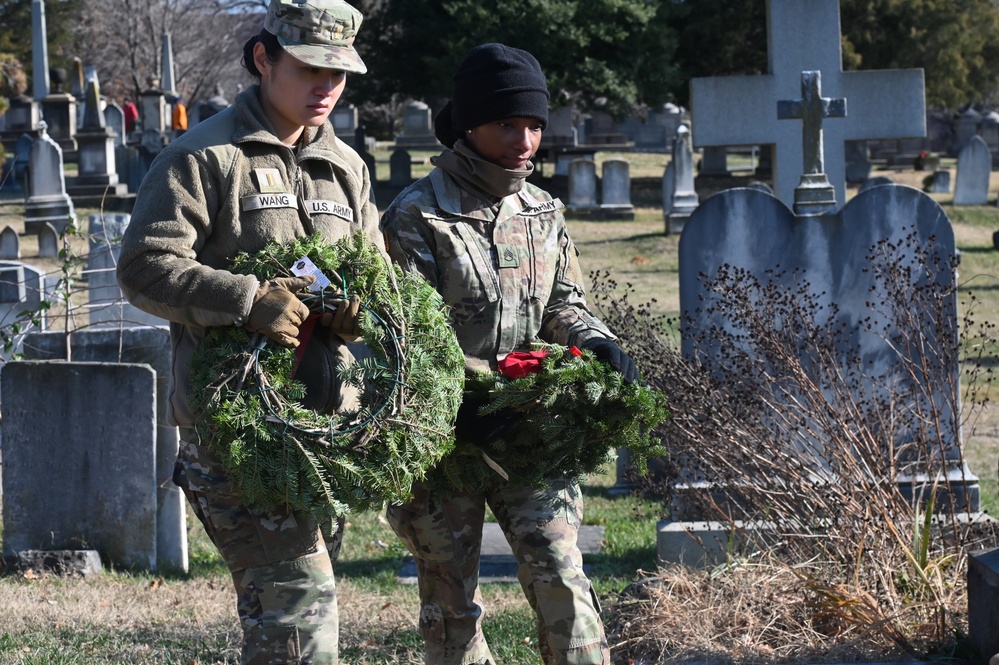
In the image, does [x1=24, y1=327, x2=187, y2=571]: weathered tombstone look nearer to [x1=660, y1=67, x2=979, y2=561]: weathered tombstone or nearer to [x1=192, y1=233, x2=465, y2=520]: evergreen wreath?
[x1=660, y1=67, x2=979, y2=561]: weathered tombstone

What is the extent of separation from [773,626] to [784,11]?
191 inches

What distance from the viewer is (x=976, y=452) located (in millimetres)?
8609

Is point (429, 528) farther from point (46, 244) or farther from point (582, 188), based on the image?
point (582, 188)

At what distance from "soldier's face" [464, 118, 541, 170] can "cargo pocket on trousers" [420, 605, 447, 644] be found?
1.33 meters

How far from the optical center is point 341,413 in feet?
10.5

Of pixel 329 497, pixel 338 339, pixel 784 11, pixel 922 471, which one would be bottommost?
pixel 922 471

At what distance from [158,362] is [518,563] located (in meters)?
3.62

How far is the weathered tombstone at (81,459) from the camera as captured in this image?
19.1 ft

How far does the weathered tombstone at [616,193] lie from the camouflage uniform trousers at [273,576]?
70.4 ft

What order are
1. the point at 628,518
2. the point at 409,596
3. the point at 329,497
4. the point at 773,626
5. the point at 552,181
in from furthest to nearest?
the point at 552,181
the point at 628,518
the point at 409,596
the point at 773,626
the point at 329,497

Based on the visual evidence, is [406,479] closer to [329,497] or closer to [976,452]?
[329,497]

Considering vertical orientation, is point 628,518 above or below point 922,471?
below

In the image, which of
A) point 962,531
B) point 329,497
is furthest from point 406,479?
point 962,531

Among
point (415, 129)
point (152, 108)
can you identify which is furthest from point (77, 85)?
point (415, 129)
